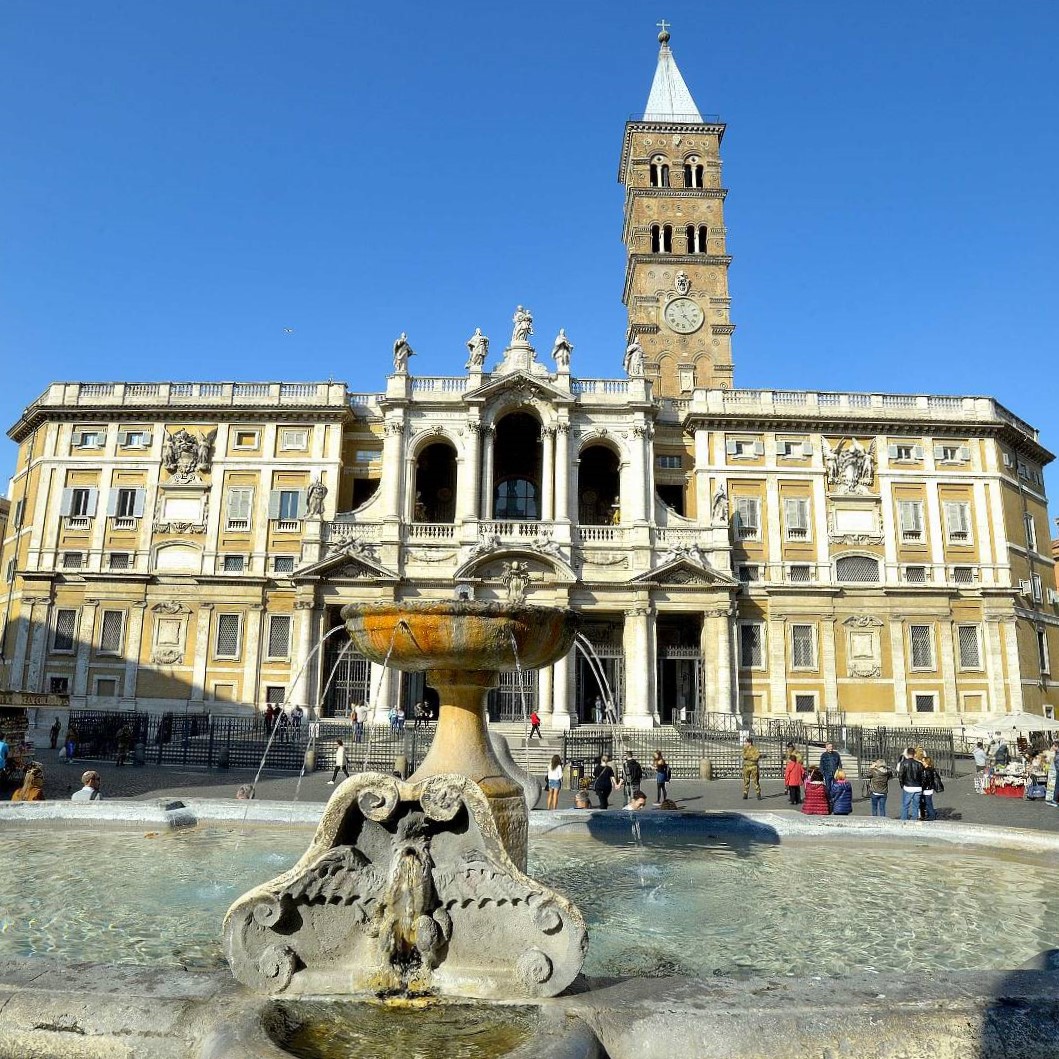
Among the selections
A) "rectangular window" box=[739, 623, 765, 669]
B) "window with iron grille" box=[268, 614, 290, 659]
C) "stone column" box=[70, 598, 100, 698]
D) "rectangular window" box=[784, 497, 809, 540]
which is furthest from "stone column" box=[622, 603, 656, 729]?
"stone column" box=[70, 598, 100, 698]

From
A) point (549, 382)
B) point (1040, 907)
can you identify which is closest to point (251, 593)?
point (549, 382)

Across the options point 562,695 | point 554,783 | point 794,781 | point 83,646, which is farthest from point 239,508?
point 794,781

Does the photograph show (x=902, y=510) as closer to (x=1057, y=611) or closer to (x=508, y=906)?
(x=1057, y=611)

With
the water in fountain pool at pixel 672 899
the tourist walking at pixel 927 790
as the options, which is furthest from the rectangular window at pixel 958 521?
the water in fountain pool at pixel 672 899

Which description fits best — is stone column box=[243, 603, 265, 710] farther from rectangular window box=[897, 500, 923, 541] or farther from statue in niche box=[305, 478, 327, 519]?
rectangular window box=[897, 500, 923, 541]

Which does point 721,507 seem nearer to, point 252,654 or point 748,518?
point 748,518

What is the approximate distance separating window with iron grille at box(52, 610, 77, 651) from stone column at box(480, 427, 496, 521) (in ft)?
59.0

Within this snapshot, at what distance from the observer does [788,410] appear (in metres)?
38.4

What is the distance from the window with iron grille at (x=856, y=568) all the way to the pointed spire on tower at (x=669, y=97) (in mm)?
32177

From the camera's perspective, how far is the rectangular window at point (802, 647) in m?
35.6

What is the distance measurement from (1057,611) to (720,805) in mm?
32365

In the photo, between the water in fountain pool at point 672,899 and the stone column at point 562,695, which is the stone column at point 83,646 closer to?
the stone column at point 562,695

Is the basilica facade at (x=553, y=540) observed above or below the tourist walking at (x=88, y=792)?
above

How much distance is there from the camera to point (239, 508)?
37469 mm
